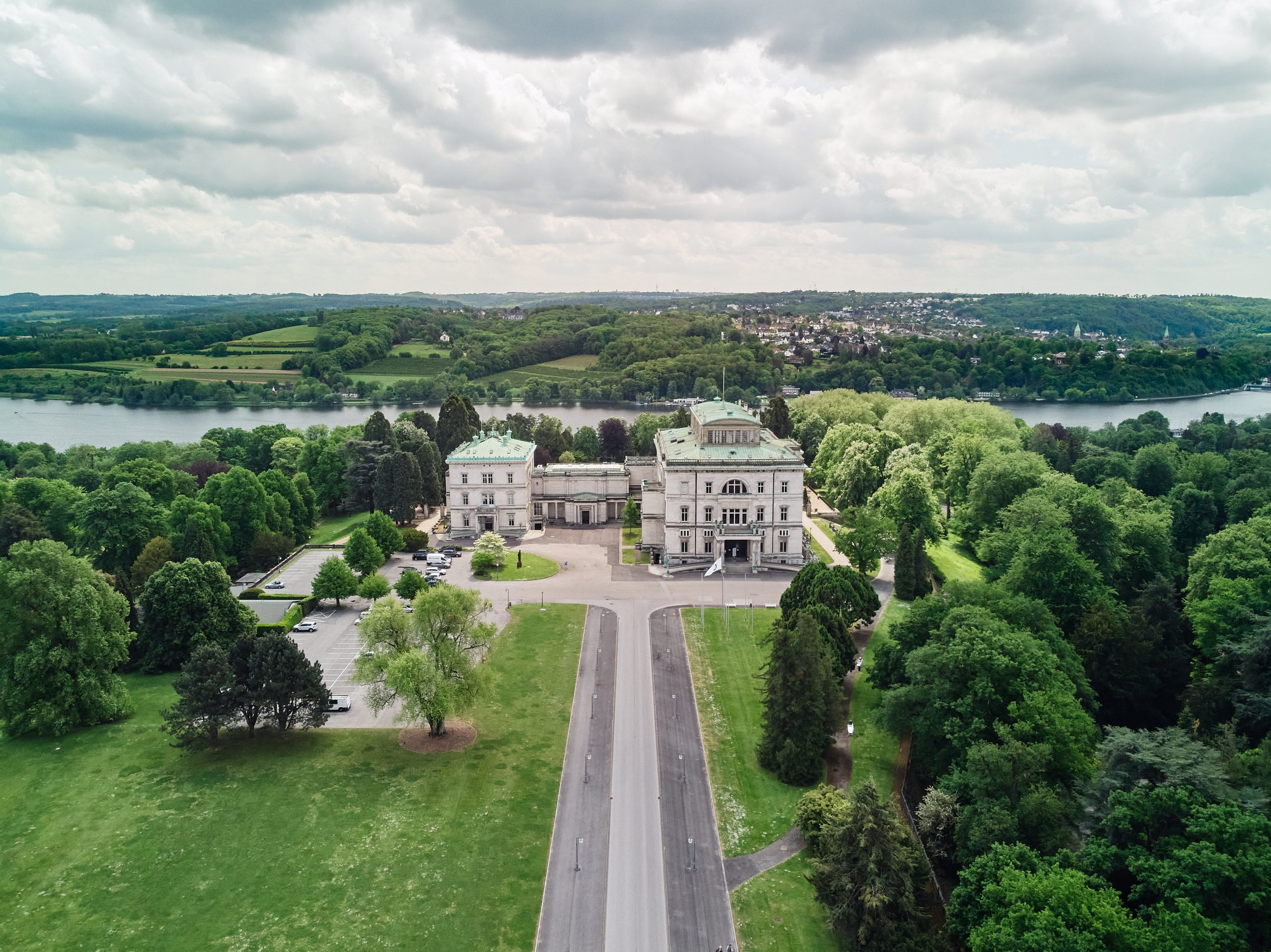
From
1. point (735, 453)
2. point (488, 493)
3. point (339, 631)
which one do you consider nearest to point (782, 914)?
point (339, 631)

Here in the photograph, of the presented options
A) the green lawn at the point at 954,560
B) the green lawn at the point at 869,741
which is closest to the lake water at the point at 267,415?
the green lawn at the point at 954,560

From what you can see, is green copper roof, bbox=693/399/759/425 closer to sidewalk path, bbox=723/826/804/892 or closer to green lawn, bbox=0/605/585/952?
green lawn, bbox=0/605/585/952

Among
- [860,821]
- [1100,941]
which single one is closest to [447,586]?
[860,821]

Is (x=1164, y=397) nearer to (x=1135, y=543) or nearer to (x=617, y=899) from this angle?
(x=1135, y=543)

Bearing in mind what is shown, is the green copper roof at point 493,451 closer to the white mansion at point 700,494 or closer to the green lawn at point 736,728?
the white mansion at point 700,494

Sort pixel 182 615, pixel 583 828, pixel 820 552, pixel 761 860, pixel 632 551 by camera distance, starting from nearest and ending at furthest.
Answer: pixel 761 860, pixel 583 828, pixel 182 615, pixel 820 552, pixel 632 551

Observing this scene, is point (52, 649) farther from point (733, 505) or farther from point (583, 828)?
point (733, 505)
